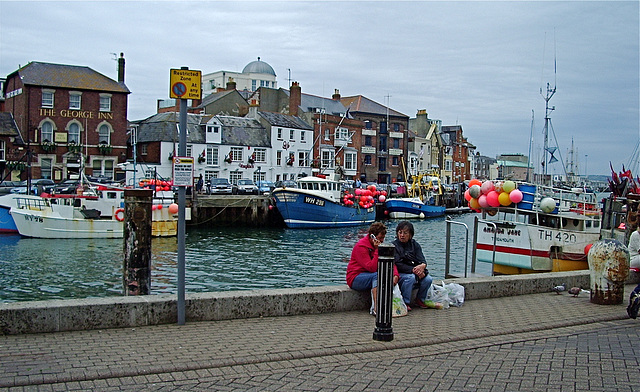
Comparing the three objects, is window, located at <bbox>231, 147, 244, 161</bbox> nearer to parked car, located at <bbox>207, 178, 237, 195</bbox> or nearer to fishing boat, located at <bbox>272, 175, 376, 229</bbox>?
parked car, located at <bbox>207, 178, 237, 195</bbox>

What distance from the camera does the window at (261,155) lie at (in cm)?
6931

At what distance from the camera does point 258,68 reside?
10712 centimetres

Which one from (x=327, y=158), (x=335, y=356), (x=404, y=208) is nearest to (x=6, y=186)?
(x=404, y=208)

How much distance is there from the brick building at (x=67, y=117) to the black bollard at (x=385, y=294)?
52.2 m

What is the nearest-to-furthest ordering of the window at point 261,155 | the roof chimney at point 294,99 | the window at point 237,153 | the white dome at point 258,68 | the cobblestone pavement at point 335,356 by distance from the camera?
the cobblestone pavement at point 335,356, the window at point 237,153, the window at point 261,155, the roof chimney at point 294,99, the white dome at point 258,68

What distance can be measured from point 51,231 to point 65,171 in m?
23.9

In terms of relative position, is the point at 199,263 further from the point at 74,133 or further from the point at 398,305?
the point at 74,133

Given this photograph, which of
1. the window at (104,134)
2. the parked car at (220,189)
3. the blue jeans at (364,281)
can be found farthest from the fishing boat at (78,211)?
the blue jeans at (364,281)

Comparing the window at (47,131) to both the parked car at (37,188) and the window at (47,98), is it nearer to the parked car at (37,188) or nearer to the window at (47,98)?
the window at (47,98)

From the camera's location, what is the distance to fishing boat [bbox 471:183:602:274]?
21.2 metres

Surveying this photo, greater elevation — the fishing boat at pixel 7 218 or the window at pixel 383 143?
the window at pixel 383 143

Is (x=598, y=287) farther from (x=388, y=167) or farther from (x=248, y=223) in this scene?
(x=388, y=167)

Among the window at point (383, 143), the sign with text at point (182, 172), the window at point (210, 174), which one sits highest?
the window at point (383, 143)

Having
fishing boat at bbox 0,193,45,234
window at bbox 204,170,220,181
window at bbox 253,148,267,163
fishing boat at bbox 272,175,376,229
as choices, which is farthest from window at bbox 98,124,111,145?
fishing boat at bbox 0,193,45,234
